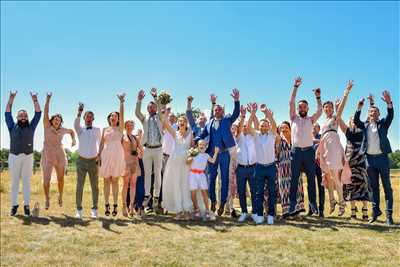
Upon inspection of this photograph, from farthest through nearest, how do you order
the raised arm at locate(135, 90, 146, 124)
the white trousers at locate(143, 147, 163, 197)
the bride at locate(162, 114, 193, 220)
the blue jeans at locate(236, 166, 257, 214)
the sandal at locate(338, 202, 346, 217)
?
the sandal at locate(338, 202, 346, 217)
the white trousers at locate(143, 147, 163, 197)
the raised arm at locate(135, 90, 146, 124)
the bride at locate(162, 114, 193, 220)
the blue jeans at locate(236, 166, 257, 214)

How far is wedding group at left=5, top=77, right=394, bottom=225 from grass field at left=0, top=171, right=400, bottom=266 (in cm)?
70

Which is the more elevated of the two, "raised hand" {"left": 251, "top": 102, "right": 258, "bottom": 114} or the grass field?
"raised hand" {"left": 251, "top": 102, "right": 258, "bottom": 114}

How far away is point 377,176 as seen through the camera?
10000mm

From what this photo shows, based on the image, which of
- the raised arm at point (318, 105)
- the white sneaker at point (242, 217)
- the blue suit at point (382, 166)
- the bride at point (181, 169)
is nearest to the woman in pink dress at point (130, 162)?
the bride at point (181, 169)

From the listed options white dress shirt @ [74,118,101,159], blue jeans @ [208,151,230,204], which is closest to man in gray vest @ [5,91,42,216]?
white dress shirt @ [74,118,101,159]

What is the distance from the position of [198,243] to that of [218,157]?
104 inches

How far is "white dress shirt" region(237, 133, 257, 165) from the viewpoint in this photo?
1032 centimetres

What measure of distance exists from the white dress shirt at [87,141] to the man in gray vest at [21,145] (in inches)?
53.2

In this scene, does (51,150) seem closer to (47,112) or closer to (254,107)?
(47,112)

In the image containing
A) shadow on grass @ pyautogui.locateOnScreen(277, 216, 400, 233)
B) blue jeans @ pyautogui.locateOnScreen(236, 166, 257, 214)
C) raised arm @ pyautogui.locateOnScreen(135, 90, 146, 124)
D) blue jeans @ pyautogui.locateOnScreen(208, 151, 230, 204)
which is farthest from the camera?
raised arm @ pyautogui.locateOnScreen(135, 90, 146, 124)

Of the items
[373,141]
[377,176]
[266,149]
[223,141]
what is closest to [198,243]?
[223,141]

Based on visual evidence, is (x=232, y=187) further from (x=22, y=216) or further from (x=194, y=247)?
(x=22, y=216)

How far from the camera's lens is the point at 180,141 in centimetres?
1055

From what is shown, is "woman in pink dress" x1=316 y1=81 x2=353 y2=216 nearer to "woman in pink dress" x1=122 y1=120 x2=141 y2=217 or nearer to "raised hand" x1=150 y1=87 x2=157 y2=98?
"raised hand" x1=150 y1=87 x2=157 y2=98
